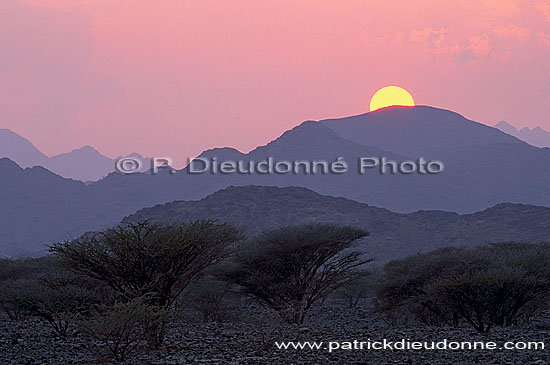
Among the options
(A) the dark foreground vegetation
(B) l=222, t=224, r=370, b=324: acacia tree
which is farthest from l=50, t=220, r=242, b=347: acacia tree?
(B) l=222, t=224, r=370, b=324: acacia tree

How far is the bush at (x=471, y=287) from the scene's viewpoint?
2306cm

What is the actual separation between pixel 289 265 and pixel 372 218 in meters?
98.9

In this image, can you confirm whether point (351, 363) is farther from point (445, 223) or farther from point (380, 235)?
point (445, 223)

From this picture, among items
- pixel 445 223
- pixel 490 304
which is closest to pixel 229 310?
pixel 490 304

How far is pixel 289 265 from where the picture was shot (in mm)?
27891

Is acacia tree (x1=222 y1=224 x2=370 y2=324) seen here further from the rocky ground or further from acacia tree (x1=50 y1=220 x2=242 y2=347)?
acacia tree (x1=50 y1=220 x2=242 y2=347)

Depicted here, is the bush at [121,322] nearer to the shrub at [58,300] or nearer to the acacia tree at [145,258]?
the acacia tree at [145,258]

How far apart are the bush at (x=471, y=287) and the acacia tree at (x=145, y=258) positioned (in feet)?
30.1

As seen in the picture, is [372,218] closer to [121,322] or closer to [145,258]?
[145,258]

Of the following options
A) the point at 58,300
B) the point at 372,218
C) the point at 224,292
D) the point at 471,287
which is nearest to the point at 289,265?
the point at 471,287

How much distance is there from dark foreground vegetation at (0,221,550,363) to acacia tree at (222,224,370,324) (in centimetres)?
5

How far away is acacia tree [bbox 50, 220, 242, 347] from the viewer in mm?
19000

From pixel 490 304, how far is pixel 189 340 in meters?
10.9

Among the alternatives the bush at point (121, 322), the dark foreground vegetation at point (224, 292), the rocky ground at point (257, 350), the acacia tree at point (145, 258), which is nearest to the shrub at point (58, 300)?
the dark foreground vegetation at point (224, 292)
